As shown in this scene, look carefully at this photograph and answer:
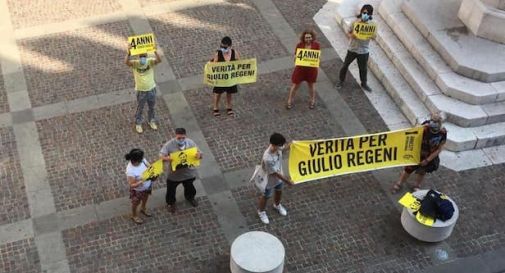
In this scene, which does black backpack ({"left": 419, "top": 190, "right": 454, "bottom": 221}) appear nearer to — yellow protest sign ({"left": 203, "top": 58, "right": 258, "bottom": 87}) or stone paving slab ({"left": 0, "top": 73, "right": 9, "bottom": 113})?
yellow protest sign ({"left": 203, "top": 58, "right": 258, "bottom": 87})

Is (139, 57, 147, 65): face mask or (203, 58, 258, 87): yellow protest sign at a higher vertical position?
(139, 57, 147, 65): face mask

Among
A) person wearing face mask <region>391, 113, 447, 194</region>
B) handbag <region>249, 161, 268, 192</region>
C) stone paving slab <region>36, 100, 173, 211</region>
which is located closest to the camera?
handbag <region>249, 161, 268, 192</region>

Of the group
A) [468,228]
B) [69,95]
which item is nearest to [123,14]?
[69,95]

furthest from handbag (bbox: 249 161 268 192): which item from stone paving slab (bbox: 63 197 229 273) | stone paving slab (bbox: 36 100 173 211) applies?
stone paving slab (bbox: 36 100 173 211)

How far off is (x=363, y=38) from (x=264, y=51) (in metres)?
2.33

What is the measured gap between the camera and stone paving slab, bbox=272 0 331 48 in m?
13.4

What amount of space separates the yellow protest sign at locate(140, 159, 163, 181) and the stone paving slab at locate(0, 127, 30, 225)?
6.94 ft

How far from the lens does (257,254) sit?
805cm

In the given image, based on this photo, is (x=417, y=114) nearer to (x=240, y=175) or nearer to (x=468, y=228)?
(x=468, y=228)

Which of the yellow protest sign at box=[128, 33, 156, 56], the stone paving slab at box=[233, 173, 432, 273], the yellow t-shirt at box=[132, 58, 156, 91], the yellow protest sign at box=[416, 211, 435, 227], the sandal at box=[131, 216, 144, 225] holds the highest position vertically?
the yellow protest sign at box=[128, 33, 156, 56]

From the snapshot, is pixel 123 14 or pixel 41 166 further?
pixel 123 14

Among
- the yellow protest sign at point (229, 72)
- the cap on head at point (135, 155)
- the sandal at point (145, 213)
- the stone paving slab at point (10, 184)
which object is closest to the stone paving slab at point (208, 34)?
the yellow protest sign at point (229, 72)

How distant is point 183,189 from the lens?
31.8 feet

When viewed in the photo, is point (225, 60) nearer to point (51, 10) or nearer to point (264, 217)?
point (264, 217)
